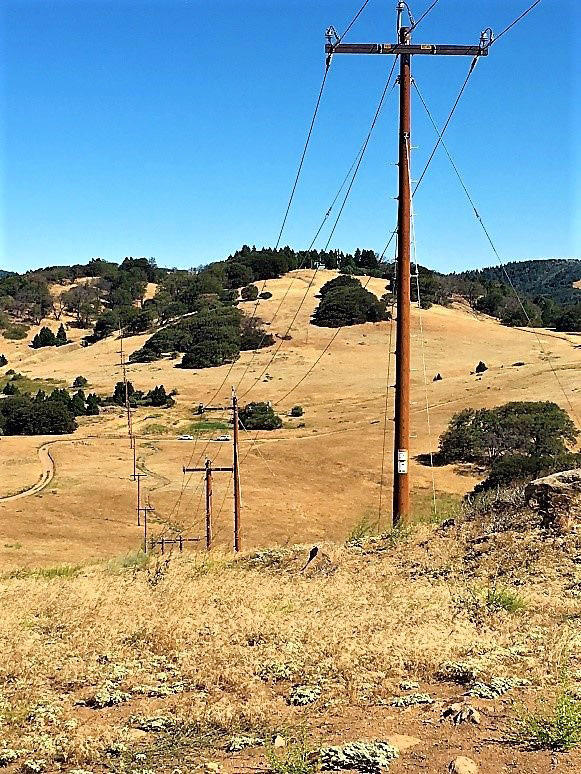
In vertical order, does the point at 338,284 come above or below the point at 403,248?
above

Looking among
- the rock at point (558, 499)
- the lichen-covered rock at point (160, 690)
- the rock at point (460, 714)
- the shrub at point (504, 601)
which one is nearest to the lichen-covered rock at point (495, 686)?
the rock at point (460, 714)

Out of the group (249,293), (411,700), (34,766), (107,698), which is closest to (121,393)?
(249,293)

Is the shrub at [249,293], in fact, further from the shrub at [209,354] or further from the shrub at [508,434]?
the shrub at [508,434]

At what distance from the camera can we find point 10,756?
5.83m

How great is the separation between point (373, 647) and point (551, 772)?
277 centimetres

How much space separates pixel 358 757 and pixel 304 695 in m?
1.51

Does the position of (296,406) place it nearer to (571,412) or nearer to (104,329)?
(571,412)

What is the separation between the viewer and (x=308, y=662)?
7.55 meters

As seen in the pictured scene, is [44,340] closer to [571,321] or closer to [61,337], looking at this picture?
[61,337]

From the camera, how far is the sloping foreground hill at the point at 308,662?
5.75 m

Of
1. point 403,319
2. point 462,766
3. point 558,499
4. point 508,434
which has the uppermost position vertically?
point 403,319

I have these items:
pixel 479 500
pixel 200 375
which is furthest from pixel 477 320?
pixel 479 500

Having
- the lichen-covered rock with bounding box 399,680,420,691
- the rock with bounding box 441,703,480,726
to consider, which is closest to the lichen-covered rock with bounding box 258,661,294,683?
the lichen-covered rock with bounding box 399,680,420,691

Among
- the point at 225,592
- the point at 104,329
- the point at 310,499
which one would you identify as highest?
the point at 104,329
